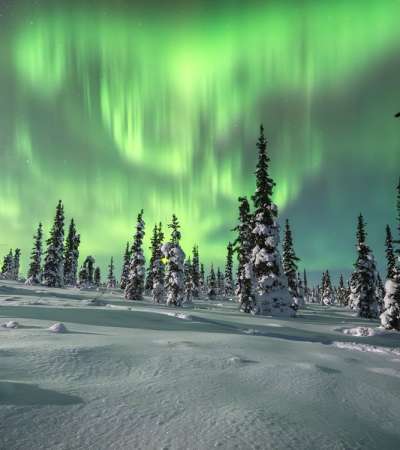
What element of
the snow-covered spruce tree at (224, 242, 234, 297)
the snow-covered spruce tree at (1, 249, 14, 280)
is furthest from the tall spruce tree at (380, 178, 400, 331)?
the snow-covered spruce tree at (1, 249, 14, 280)

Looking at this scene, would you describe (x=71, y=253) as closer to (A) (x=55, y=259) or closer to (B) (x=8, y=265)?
(A) (x=55, y=259)

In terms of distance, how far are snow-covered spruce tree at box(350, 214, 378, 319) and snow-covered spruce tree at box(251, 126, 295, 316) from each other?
20344 mm

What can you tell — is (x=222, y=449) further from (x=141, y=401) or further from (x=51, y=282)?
(x=51, y=282)

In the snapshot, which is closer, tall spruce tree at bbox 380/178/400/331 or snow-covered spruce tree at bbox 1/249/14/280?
tall spruce tree at bbox 380/178/400/331

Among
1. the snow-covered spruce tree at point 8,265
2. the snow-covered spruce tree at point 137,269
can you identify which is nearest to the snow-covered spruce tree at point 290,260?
the snow-covered spruce tree at point 137,269

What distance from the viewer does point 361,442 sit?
2.34 meters

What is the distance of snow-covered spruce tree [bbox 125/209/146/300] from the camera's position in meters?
40.2

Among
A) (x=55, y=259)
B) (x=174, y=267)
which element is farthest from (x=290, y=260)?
(x=55, y=259)

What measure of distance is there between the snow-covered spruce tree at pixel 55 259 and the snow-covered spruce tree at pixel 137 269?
13633 millimetres

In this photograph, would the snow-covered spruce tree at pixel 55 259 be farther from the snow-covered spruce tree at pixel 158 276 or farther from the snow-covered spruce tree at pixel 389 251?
the snow-covered spruce tree at pixel 389 251

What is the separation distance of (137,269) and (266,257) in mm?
23165

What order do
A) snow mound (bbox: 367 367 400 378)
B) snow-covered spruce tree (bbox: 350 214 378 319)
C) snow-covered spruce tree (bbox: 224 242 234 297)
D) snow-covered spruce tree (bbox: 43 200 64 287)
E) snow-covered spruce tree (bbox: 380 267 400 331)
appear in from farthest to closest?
snow-covered spruce tree (bbox: 224 242 234 297) < snow-covered spruce tree (bbox: 43 200 64 287) < snow-covered spruce tree (bbox: 350 214 378 319) < snow-covered spruce tree (bbox: 380 267 400 331) < snow mound (bbox: 367 367 400 378)

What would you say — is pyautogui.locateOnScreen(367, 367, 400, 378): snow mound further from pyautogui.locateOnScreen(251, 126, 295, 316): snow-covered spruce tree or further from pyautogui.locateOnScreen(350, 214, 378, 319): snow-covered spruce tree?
pyautogui.locateOnScreen(350, 214, 378, 319): snow-covered spruce tree

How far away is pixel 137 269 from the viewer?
42688mm
